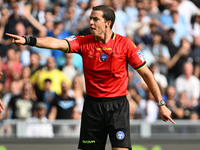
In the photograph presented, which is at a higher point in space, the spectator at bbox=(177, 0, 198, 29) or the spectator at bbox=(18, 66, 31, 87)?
the spectator at bbox=(177, 0, 198, 29)

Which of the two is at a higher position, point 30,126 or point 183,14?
point 183,14

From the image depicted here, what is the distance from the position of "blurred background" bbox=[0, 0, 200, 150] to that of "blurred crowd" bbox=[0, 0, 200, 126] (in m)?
0.02

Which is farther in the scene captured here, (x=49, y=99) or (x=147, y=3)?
(x=147, y=3)

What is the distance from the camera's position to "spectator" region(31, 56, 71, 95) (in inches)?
404

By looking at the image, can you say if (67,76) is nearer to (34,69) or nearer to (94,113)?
(34,69)

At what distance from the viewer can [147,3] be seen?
12.6 metres

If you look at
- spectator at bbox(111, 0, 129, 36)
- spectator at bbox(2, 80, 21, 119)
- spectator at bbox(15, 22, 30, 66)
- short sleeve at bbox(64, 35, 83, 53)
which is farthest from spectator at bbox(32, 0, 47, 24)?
short sleeve at bbox(64, 35, 83, 53)

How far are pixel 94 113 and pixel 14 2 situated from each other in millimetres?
6582

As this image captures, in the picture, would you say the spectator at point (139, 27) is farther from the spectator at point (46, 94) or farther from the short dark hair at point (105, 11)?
the short dark hair at point (105, 11)

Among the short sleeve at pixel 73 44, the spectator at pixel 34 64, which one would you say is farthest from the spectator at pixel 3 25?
the short sleeve at pixel 73 44

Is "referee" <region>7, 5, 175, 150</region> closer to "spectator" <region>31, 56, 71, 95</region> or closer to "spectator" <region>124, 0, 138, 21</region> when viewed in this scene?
"spectator" <region>31, 56, 71, 95</region>

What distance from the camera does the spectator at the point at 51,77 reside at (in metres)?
10.3

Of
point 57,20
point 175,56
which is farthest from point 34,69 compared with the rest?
point 175,56

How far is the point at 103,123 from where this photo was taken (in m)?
6.10
